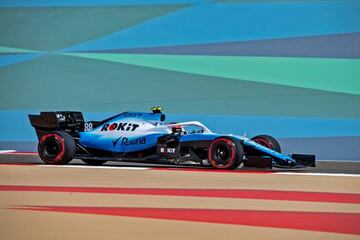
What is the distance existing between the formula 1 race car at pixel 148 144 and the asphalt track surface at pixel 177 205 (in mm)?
800

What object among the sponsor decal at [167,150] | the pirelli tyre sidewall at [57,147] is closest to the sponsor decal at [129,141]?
the sponsor decal at [167,150]

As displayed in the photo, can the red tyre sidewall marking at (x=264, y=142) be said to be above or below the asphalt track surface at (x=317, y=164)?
above

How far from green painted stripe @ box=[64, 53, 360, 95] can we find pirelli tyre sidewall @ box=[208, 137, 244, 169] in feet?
16.0

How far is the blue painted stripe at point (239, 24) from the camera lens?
1897 cm

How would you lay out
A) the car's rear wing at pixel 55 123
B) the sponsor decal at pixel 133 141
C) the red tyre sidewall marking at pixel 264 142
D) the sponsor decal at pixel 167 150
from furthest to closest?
the car's rear wing at pixel 55 123 → the red tyre sidewall marking at pixel 264 142 → the sponsor decal at pixel 133 141 → the sponsor decal at pixel 167 150

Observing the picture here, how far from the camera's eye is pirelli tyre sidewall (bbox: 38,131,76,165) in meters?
16.0

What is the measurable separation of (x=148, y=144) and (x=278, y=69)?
4.76 m

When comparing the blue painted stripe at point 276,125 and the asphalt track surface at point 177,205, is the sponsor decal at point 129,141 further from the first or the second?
the blue painted stripe at point 276,125

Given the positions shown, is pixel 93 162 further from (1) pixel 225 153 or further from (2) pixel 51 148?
(1) pixel 225 153

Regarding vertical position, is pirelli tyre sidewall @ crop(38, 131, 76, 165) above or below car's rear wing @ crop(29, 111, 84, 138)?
below

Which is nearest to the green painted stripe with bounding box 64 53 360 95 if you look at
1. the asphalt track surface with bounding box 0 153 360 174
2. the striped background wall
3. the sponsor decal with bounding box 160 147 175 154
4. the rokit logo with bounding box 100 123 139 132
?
the striped background wall

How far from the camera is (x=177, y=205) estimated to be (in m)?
8.90

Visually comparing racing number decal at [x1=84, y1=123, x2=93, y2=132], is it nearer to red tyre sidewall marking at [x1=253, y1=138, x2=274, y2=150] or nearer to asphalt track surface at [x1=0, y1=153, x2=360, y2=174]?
asphalt track surface at [x1=0, y1=153, x2=360, y2=174]

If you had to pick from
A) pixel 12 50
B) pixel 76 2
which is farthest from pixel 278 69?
pixel 12 50
